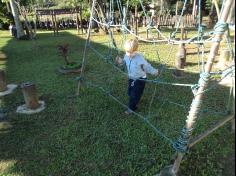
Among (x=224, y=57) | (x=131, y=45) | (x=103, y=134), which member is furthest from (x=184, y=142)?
(x=224, y=57)

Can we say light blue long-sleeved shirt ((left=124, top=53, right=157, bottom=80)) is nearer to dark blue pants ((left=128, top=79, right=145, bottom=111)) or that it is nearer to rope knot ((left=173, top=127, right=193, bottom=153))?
dark blue pants ((left=128, top=79, right=145, bottom=111))

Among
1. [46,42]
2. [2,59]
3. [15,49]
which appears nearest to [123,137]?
[2,59]

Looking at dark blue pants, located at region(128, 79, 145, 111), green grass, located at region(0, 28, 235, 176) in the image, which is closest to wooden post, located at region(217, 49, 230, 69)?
green grass, located at region(0, 28, 235, 176)

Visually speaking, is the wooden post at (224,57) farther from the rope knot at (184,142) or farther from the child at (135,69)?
the rope knot at (184,142)

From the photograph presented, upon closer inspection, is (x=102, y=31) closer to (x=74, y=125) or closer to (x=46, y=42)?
(x=46, y=42)

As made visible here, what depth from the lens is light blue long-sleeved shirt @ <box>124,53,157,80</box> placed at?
4.30 meters

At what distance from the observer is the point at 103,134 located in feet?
13.6

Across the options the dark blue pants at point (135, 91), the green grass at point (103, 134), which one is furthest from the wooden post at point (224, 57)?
the dark blue pants at point (135, 91)

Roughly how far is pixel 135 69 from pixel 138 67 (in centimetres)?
6

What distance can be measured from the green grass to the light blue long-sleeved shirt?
0.48m

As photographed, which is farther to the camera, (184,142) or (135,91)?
(135,91)

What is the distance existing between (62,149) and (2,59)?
6.43m

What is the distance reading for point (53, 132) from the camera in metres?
4.32

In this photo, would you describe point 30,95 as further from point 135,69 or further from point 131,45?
point 131,45
